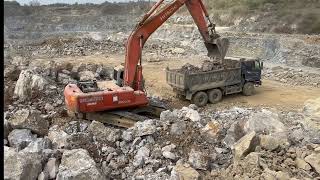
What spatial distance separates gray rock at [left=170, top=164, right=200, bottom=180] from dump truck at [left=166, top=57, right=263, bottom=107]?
7.26 metres

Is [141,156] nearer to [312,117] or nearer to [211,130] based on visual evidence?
[211,130]

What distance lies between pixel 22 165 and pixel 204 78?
30.1 feet

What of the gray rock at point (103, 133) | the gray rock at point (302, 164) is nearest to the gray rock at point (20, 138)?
the gray rock at point (103, 133)

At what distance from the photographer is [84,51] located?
28266 millimetres

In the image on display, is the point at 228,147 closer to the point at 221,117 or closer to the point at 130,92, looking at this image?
the point at 221,117

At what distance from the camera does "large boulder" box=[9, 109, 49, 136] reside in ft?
29.2

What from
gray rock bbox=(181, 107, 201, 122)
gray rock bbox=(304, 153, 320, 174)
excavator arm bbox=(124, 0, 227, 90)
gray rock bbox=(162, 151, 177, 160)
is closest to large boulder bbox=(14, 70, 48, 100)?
excavator arm bbox=(124, 0, 227, 90)

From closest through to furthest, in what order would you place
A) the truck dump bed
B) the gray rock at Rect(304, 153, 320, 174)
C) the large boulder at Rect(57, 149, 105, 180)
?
the large boulder at Rect(57, 149, 105, 180)
the gray rock at Rect(304, 153, 320, 174)
the truck dump bed

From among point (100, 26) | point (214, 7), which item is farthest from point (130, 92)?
point (214, 7)

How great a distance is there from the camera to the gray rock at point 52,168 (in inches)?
263

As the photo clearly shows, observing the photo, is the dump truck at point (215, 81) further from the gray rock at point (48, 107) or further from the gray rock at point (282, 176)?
the gray rock at point (282, 176)

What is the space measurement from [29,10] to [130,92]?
9191 millimetres

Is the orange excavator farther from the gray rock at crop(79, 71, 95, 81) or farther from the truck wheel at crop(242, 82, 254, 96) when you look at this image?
the gray rock at crop(79, 71, 95, 81)

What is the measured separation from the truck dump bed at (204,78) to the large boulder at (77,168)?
7660mm
